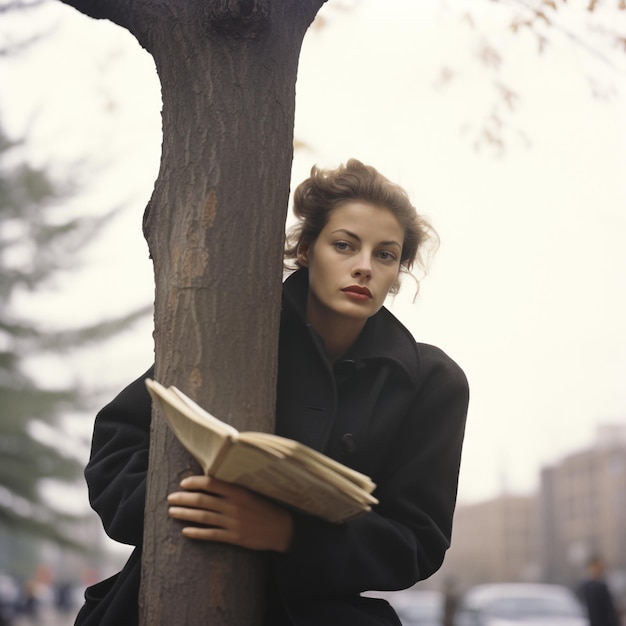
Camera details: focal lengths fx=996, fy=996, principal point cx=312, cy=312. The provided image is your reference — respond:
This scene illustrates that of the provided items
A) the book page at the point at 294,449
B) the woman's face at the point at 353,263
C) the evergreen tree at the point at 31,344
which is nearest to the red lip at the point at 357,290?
the woman's face at the point at 353,263

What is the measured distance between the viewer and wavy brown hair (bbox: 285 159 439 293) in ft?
9.16

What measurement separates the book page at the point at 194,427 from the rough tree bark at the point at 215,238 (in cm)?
12

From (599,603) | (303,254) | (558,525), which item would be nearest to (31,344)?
(599,603)

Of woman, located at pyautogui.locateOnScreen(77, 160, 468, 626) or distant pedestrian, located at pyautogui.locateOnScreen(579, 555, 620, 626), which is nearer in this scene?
woman, located at pyautogui.locateOnScreen(77, 160, 468, 626)

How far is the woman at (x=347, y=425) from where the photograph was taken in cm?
246

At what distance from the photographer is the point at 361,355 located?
9.05 feet

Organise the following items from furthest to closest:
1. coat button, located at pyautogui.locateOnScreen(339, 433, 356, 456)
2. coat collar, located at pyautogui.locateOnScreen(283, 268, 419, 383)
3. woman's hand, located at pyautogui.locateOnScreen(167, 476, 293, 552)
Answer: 1. coat collar, located at pyautogui.locateOnScreen(283, 268, 419, 383)
2. coat button, located at pyautogui.locateOnScreen(339, 433, 356, 456)
3. woman's hand, located at pyautogui.locateOnScreen(167, 476, 293, 552)

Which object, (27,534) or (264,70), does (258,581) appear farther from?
(27,534)

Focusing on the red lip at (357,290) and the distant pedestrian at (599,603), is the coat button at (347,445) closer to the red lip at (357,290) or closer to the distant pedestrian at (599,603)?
the red lip at (357,290)

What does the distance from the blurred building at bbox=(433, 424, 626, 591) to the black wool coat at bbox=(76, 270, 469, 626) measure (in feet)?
162

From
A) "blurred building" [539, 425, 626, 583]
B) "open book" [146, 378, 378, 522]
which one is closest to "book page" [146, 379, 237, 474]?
"open book" [146, 378, 378, 522]

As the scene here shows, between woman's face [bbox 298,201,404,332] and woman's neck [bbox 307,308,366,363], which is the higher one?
woman's face [bbox 298,201,404,332]

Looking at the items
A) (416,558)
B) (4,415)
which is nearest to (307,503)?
(416,558)

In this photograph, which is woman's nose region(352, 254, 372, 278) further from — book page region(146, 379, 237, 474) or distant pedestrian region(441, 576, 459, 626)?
distant pedestrian region(441, 576, 459, 626)
